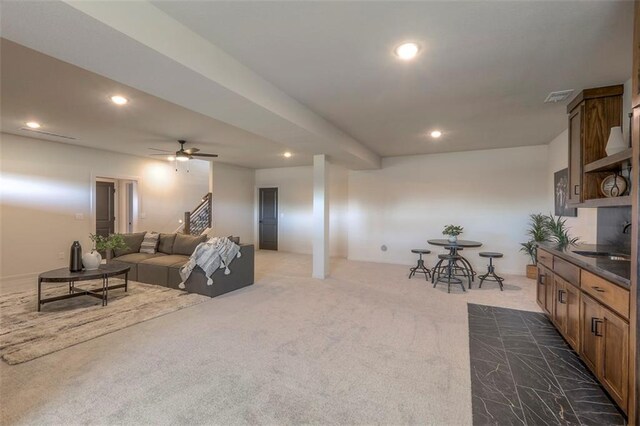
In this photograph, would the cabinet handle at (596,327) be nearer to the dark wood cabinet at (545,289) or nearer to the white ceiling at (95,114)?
the dark wood cabinet at (545,289)

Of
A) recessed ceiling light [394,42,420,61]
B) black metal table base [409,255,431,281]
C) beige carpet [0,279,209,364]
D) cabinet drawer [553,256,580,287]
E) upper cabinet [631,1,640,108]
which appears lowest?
beige carpet [0,279,209,364]

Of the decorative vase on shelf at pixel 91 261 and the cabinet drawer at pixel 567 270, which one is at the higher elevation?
the cabinet drawer at pixel 567 270

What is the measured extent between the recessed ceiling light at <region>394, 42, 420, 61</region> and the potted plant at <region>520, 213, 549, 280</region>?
437cm

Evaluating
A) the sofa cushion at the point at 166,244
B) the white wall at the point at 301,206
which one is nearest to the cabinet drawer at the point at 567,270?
the white wall at the point at 301,206

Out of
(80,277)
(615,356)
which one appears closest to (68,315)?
(80,277)

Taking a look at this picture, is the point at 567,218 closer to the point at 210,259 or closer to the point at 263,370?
the point at 263,370

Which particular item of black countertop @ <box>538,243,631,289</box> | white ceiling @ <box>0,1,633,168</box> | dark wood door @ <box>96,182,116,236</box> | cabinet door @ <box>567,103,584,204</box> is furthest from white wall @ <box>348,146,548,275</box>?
dark wood door @ <box>96,182,116,236</box>

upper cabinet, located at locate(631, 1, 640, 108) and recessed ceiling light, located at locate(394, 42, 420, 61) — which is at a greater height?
recessed ceiling light, located at locate(394, 42, 420, 61)

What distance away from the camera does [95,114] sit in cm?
402

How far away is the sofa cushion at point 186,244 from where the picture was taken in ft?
17.3

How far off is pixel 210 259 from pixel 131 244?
229 cm

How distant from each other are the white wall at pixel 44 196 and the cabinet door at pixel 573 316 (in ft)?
26.1

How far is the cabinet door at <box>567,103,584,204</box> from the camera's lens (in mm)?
3150

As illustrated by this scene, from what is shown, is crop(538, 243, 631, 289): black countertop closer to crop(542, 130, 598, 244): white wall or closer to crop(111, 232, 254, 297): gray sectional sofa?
→ crop(542, 130, 598, 244): white wall
